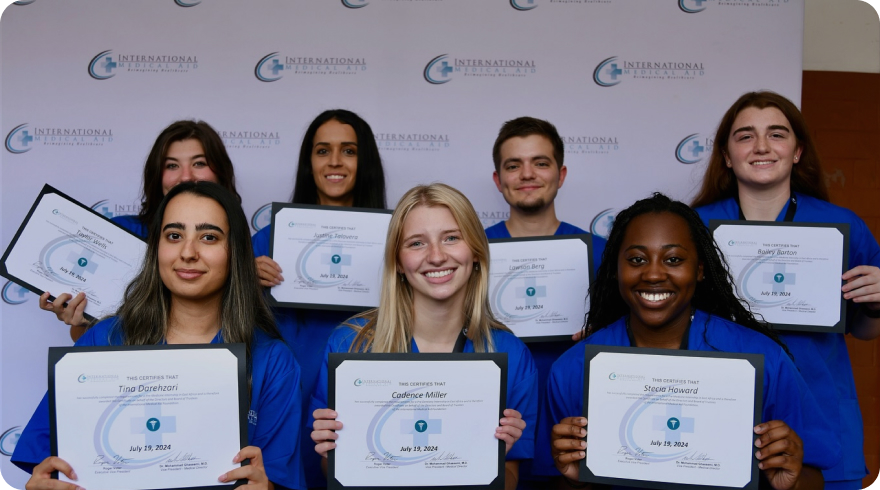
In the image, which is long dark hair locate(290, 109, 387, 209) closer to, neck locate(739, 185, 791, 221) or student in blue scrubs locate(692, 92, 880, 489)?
student in blue scrubs locate(692, 92, 880, 489)

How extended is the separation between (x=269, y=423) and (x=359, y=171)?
1.52 metres

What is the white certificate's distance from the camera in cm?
311

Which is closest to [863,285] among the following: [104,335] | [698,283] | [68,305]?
[698,283]

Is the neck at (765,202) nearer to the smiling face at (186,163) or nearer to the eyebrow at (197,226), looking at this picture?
the eyebrow at (197,226)

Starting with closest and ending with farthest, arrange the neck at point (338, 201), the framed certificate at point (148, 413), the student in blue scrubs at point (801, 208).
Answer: the framed certificate at point (148, 413) < the student in blue scrubs at point (801, 208) < the neck at point (338, 201)

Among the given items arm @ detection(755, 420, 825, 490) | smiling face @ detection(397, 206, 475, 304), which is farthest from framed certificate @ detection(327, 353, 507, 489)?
arm @ detection(755, 420, 825, 490)

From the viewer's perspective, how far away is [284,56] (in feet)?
15.2

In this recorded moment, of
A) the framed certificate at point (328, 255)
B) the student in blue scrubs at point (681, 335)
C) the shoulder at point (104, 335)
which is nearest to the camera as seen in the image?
the student in blue scrubs at point (681, 335)

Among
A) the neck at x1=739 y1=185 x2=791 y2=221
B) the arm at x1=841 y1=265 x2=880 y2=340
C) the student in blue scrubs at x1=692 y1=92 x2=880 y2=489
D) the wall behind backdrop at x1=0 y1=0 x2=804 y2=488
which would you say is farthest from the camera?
the wall behind backdrop at x1=0 y1=0 x2=804 y2=488

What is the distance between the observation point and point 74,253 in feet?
10.3

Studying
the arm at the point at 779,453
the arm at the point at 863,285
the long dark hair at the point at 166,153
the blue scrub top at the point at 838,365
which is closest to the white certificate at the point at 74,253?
the long dark hair at the point at 166,153

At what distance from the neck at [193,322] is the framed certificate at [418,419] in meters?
0.55

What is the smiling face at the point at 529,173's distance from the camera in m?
3.53

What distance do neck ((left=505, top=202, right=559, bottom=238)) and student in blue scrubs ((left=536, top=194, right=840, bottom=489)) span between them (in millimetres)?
843
